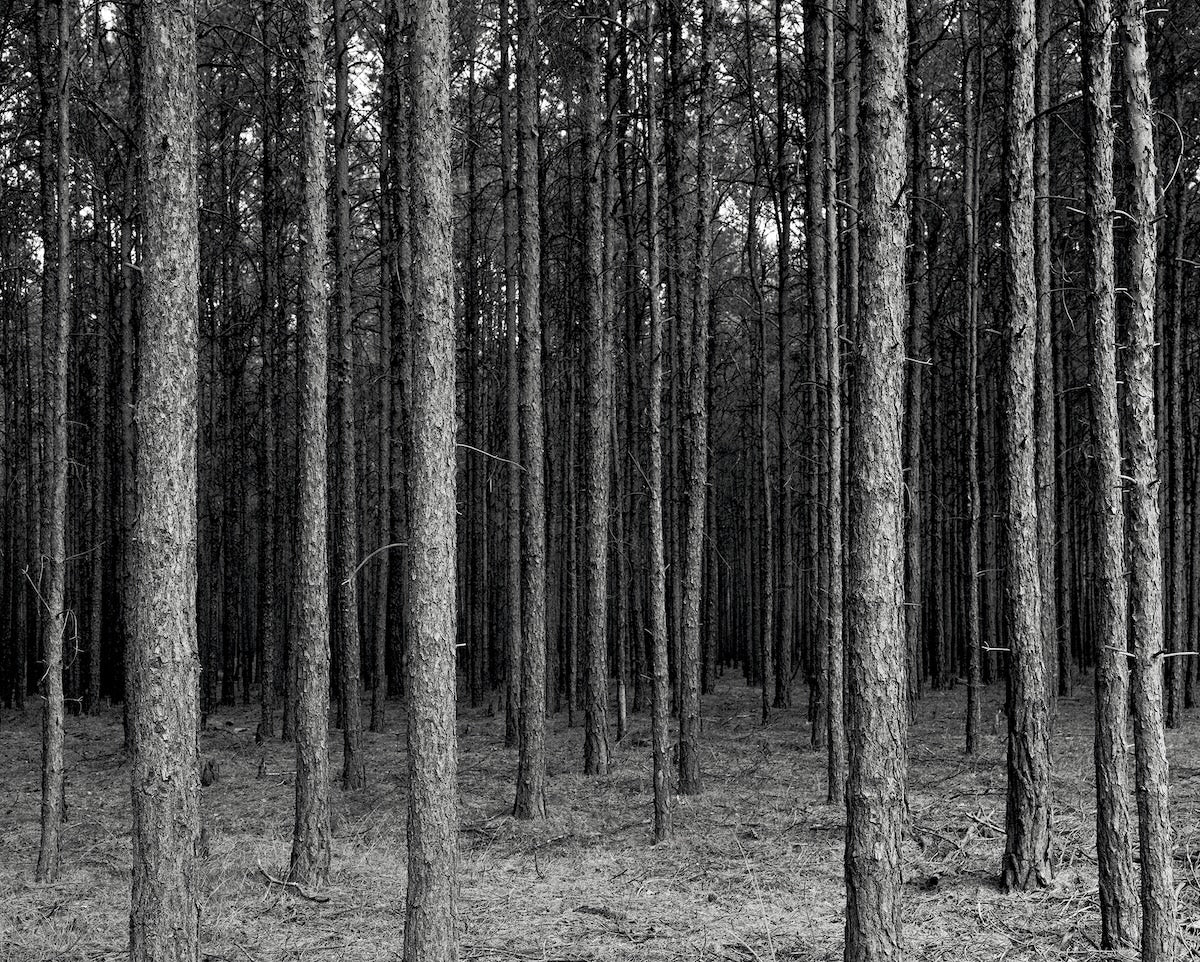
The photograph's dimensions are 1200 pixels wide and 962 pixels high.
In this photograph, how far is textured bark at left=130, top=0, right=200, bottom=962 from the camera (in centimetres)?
574

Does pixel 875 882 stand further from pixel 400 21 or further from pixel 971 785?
pixel 400 21

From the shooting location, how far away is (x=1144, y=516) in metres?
6.01

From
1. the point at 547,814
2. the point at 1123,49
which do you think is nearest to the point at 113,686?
the point at 547,814

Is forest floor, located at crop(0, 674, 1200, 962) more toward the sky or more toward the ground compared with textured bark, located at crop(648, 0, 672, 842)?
more toward the ground

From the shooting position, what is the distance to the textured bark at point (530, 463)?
1045cm

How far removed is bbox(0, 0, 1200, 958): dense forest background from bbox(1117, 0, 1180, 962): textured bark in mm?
32

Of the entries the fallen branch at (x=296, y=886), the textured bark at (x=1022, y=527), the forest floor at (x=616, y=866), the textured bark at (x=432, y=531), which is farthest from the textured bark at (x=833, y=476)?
the fallen branch at (x=296, y=886)

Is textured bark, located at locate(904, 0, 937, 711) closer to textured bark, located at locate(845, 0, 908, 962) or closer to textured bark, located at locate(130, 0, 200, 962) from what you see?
textured bark, located at locate(845, 0, 908, 962)

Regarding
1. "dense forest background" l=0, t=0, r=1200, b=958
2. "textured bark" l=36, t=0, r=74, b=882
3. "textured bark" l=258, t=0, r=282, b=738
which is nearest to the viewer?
"dense forest background" l=0, t=0, r=1200, b=958

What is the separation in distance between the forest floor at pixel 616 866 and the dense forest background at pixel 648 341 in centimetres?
49

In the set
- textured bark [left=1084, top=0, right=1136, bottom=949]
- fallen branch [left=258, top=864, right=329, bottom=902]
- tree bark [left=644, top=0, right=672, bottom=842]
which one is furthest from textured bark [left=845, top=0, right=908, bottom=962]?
fallen branch [left=258, top=864, right=329, bottom=902]

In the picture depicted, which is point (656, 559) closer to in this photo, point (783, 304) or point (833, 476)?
point (833, 476)

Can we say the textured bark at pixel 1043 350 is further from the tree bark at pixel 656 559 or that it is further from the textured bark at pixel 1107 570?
the textured bark at pixel 1107 570

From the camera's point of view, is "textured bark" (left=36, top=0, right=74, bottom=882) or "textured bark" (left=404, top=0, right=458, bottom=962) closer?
"textured bark" (left=404, top=0, right=458, bottom=962)
